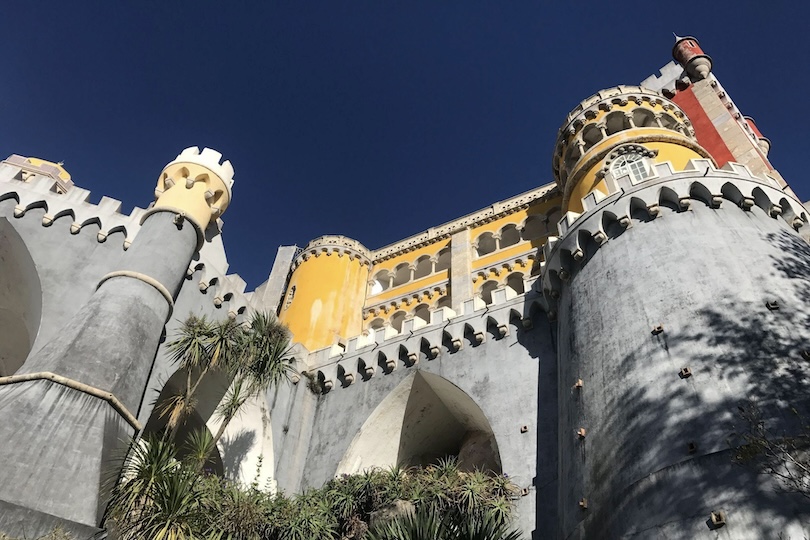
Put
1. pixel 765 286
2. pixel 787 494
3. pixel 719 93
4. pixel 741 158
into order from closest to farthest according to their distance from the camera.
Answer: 1. pixel 787 494
2. pixel 765 286
3. pixel 741 158
4. pixel 719 93

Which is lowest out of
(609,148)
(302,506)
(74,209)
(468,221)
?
(302,506)

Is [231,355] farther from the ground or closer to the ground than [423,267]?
closer to the ground

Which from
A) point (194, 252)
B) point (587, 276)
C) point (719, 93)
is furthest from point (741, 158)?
point (194, 252)

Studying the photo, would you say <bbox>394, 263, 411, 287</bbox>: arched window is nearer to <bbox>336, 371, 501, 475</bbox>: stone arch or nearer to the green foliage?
<bbox>336, 371, 501, 475</bbox>: stone arch

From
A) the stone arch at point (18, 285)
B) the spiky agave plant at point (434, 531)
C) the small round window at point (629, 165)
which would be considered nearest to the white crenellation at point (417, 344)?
the small round window at point (629, 165)

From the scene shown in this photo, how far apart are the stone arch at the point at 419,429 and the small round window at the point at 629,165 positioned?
29.9 feet

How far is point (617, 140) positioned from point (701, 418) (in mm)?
13498

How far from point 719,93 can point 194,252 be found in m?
25.8

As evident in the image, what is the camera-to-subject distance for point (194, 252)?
58.3 ft

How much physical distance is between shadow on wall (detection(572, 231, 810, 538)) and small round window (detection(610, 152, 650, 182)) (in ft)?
25.6

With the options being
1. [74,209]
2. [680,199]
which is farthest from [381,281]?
[680,199]

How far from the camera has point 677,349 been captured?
12266mm

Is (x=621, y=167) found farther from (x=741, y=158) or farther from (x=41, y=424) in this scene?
(x=41, y=424)

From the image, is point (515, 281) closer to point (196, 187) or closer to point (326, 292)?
point (326, 292)
